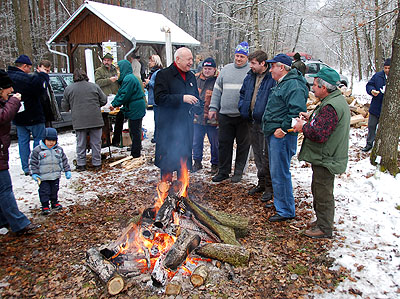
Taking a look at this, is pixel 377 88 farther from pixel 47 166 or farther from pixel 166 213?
pixel 47 166

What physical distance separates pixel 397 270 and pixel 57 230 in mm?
4381

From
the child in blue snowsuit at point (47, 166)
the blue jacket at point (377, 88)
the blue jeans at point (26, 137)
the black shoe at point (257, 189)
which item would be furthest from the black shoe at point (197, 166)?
the blue jacket at point (377, 88)

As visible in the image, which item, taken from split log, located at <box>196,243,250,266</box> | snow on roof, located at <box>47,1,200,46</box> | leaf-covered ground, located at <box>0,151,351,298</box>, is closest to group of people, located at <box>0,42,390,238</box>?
leaf-covered ground, located at <box>0,151,351,298</box>

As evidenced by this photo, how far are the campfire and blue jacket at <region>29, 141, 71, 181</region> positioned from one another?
66.8 inches

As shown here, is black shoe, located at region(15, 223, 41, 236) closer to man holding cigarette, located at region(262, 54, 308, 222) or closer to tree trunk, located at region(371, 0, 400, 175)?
man holding cigarette, located at region(262, 54, 308, 222)

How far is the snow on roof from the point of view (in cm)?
1202

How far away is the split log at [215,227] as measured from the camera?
3773mm

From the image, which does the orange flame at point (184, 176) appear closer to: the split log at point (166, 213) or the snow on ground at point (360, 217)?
the split log at point (166, 213)

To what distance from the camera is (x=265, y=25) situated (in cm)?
2388

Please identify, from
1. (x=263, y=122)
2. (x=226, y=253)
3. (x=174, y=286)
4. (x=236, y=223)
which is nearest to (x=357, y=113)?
(x=263, y=122)

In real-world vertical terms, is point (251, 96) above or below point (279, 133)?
above

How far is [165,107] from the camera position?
16.1 ft

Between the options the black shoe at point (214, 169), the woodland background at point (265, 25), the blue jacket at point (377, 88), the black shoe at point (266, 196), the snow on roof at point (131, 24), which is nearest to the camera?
the black shoe at point (266, 196)

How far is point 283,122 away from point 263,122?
0.39 meters
